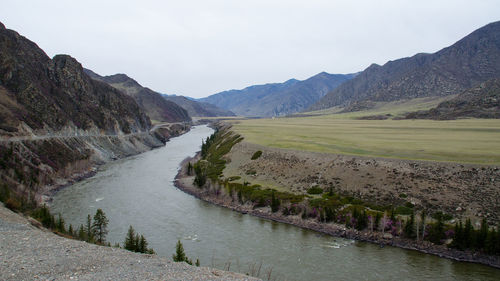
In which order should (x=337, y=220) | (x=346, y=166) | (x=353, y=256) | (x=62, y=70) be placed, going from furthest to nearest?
(x=62, y=70)
(x=346, y=166)
(x=337, y=220)
(x=353, y=256)

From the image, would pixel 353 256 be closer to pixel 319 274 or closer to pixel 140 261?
pixel 319 274

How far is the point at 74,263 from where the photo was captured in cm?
1917

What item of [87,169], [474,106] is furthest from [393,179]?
[474,106]

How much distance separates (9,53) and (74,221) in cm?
7611

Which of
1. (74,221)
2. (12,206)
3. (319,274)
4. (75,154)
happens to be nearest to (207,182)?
(74,221)

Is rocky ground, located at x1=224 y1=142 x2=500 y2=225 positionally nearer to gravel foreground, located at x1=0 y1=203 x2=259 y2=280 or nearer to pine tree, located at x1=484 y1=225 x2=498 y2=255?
pine tree, located at x1=484 y1=225 x2=498 y2=255

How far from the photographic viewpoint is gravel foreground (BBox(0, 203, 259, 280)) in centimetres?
1731

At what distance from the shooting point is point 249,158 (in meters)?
68.3

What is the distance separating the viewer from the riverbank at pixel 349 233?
30.2 metres

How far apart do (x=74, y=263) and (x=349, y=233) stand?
27606mm

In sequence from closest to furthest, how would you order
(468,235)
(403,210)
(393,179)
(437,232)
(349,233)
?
1. (468,235)
2. (437,232)
3. (349,233)
4. (403,210)
5. (393,179)

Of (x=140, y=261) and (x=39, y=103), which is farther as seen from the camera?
(x=39, y=103)

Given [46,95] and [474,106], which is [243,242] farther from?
[474,106]

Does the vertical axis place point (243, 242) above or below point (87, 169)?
below
